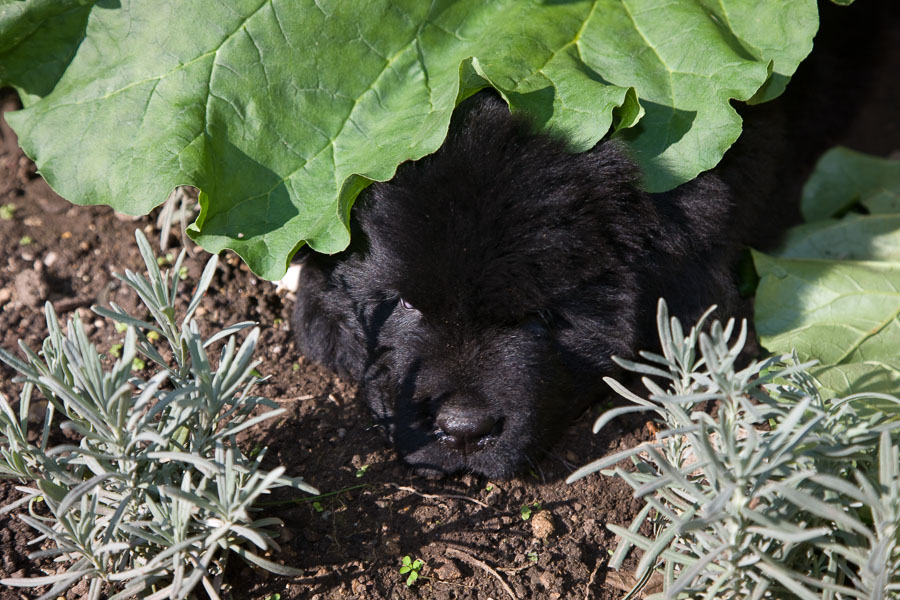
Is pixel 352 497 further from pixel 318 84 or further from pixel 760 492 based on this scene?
pixel 318 84

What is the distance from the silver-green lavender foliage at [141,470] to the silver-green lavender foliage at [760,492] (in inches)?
35.7

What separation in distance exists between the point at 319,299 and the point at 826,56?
10.3 ft

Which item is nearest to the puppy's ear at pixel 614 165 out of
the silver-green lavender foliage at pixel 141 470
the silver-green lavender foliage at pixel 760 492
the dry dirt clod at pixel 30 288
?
the silver-green lavender foliage at pixel 760 492

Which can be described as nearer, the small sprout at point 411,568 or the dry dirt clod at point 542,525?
the small sprout at point 411,568

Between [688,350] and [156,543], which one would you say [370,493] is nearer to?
[156,543]

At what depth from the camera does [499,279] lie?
9.22ft

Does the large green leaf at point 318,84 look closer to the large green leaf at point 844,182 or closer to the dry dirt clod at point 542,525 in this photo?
the dry dirt clod at point 542,525

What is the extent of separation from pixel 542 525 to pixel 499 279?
0.80 metres

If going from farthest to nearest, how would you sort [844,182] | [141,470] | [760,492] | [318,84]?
1. [844,182]
2. [318,84]
3. [141,470]
4. [760,492]

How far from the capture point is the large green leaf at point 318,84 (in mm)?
2904

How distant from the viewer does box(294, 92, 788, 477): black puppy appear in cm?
281

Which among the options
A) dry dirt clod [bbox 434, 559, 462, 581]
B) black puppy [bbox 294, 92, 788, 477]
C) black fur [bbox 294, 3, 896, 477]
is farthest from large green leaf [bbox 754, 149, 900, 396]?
dry dirt clod [bbox 434, 559, 462, 581]

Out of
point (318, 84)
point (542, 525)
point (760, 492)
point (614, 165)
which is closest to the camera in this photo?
point (760, 492)

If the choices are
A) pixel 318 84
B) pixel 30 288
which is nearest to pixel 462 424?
pixel 318 84
